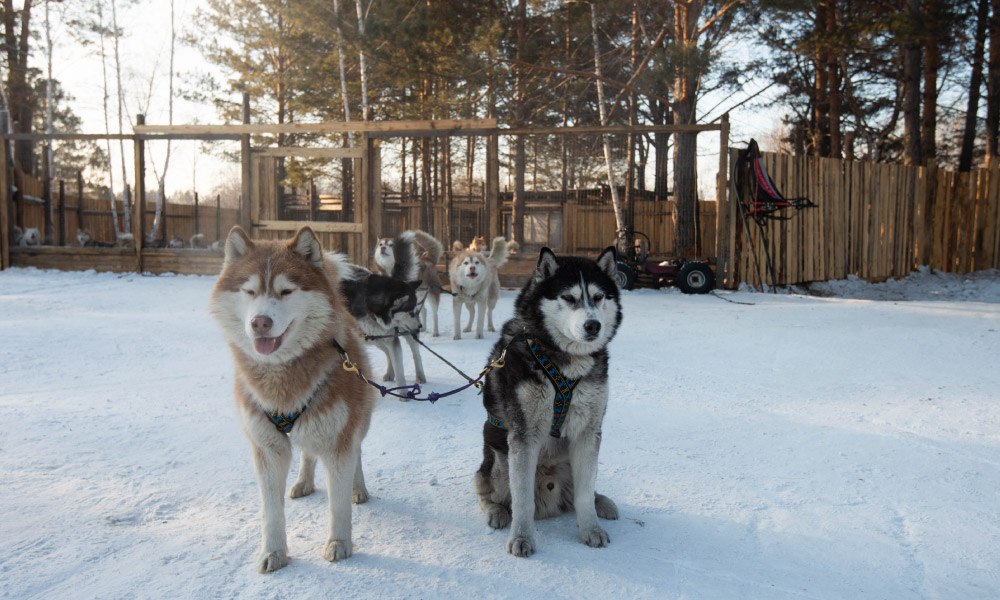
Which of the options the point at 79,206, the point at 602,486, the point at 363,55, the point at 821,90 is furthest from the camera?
the point at 79,206

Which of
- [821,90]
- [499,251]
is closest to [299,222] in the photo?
[499,251]

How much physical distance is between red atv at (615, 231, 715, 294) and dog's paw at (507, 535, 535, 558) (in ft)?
27.8

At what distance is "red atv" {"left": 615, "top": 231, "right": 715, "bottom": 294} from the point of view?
1046 cm

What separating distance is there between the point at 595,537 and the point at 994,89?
1894cm

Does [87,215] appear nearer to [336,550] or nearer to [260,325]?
[260,325]

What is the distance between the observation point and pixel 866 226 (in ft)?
42.6

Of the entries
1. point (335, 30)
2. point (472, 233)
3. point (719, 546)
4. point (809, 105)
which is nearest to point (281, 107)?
point (335, 30)

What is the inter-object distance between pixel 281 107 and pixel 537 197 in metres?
9.20

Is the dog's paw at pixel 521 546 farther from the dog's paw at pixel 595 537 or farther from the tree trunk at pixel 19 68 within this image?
the tree trunk at pixel 19 68

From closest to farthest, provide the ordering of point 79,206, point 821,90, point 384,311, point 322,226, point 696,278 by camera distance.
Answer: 1. point 384,311
2. point 696,278
3. point 322,226
4. point 821,90
5. point 79,206

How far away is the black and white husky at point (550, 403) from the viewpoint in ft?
7.84

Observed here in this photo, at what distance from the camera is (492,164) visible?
11461 millimetres

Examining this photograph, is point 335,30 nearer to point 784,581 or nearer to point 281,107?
point 281,107

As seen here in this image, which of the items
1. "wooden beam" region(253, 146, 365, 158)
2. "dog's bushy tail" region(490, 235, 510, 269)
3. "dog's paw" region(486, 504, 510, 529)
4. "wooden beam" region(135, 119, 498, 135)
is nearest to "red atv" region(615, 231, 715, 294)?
"dog's bushy tail" region(490, 235, 510, 269)
